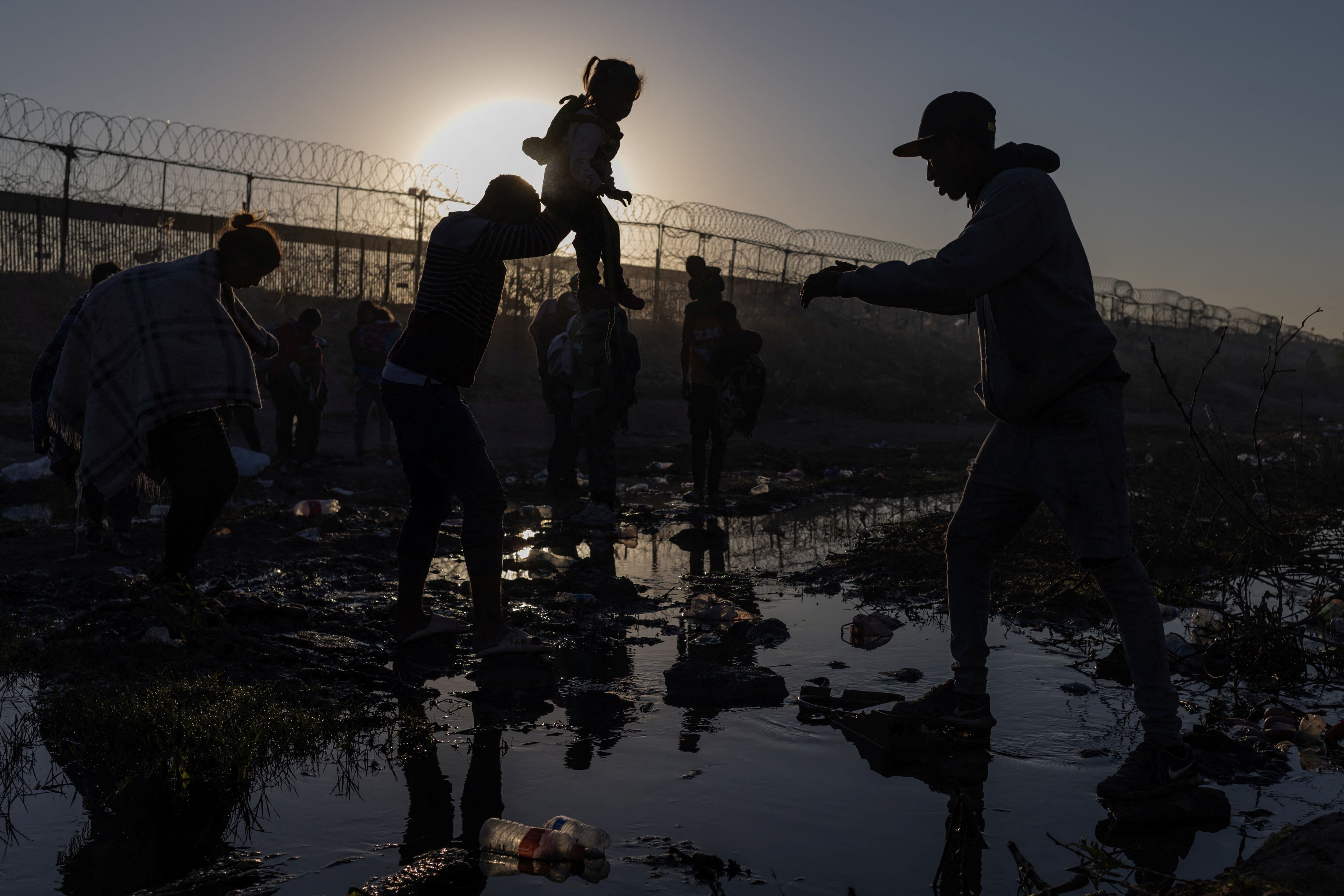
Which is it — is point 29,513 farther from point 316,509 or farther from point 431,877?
point 431,877

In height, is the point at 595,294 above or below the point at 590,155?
below

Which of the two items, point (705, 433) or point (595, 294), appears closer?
point (595, 294)

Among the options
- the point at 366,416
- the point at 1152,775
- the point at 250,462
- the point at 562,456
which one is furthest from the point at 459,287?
the point at 366,416

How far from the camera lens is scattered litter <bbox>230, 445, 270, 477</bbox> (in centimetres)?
1007

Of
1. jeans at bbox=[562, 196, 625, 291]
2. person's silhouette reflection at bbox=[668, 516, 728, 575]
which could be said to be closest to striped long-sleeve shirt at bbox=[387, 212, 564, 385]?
jeans at bbox=[562, 196, 625, 291]

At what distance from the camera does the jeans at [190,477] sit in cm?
436

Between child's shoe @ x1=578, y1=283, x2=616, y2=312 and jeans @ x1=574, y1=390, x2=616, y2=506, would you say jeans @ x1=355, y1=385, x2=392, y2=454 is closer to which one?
jeans @ x1=574, y1=390, x2=616, y2=506

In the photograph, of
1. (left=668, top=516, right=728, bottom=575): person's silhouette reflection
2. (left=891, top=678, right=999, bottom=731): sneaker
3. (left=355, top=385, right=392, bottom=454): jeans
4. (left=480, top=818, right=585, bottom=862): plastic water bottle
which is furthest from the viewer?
(left=355, top=385, right=392, bottom=454): jeans

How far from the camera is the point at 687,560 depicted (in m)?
6.73

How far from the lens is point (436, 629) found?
4.39 metres

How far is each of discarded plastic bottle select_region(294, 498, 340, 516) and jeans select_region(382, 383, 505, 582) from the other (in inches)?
163

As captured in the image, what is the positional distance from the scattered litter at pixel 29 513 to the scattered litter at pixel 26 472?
663 millimetres

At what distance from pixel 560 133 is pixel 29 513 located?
651cm

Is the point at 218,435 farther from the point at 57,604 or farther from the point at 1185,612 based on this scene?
the point at 1185,612
